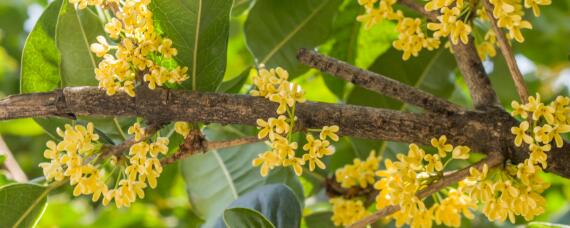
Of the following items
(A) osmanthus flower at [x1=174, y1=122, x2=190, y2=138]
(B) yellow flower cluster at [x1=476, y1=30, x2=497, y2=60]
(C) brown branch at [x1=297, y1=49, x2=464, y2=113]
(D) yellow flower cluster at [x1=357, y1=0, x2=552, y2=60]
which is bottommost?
(A) osmanthus flower at [x1=174, y1=122, x2=190, y2=138]

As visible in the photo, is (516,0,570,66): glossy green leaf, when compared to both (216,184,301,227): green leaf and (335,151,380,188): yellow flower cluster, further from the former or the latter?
(216,184,301,227): green leaf

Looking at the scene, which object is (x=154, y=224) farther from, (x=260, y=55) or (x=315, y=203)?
(x=260, y=55)

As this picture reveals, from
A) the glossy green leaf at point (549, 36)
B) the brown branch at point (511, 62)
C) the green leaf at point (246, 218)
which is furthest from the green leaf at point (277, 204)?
the glossy green leaf at point (549, 36)

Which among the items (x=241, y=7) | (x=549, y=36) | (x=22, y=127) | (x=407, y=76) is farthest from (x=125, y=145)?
(x=22, y=127)

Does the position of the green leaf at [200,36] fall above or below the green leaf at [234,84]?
above

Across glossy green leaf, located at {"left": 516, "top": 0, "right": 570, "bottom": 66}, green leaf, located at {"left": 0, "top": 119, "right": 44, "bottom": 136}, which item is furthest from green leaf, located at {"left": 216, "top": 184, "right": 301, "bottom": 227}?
green leaf, located at {"left": 0, "top": 119, "right": 44, "bottom": 136}

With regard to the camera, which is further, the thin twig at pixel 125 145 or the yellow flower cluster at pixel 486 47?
the yellow flower cluster at pixel 486 47

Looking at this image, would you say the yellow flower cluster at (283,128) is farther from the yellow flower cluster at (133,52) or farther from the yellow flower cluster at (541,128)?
the yellow flower cluster at (541,128)
